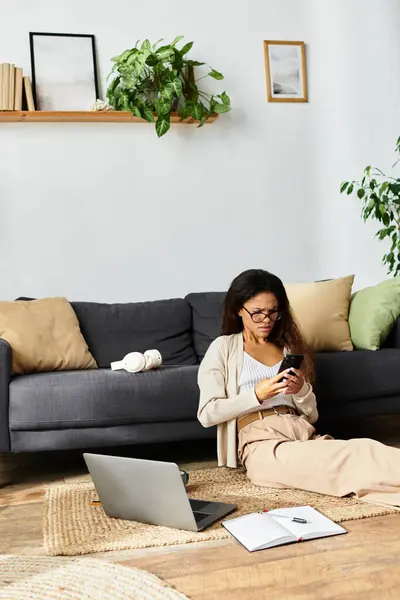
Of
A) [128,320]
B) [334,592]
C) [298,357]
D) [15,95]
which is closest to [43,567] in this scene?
[334,592]

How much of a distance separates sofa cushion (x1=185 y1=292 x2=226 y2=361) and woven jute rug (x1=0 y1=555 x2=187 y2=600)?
1.94m

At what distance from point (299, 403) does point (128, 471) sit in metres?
0.86

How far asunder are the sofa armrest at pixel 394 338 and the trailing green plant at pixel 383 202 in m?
0.66

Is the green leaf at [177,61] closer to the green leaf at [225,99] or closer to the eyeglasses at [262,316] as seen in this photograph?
the green leaf at [225,99]

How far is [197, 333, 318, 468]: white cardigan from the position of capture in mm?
2961

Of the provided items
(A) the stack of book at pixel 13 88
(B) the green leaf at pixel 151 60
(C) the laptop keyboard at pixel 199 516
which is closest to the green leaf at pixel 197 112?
(B) the green leaf at pixel 151 60

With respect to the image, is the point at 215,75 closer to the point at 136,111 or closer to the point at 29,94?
the point at 136,111

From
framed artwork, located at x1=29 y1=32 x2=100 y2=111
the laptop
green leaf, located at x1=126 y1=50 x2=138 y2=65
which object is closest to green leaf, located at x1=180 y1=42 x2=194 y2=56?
green leaf, located at x1=126 y1=50 x2=138 y2=65

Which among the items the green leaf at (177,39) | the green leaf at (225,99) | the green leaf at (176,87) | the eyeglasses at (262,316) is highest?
the green leaf at (177,39)

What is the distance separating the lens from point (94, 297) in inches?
178

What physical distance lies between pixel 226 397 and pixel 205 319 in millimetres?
1175

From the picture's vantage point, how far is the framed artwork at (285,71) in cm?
482

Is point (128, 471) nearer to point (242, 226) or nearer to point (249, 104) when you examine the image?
point (242, 226)

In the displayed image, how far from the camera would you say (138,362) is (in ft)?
11.3
